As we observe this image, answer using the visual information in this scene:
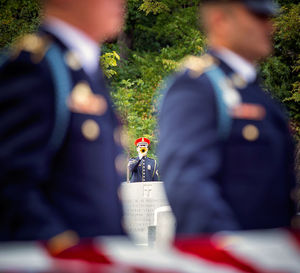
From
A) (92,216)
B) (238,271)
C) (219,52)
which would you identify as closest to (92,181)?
(92,216)

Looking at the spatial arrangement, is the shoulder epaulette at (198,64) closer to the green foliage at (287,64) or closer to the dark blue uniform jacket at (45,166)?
the dark blue uniform jacket at (45,166)

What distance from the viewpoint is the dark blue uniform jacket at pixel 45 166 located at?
5.30ft

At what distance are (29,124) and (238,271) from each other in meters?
0.68

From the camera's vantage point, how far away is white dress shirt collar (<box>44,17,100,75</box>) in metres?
1.81

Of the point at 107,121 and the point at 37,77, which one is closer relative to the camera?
the point at 37,77

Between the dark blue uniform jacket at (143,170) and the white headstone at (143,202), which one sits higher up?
the dark blue uniform jacket at (143,170)

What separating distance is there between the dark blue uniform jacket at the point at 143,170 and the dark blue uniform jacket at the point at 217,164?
14934 millimetres

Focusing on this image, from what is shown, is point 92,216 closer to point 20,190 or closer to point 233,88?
point 20,190

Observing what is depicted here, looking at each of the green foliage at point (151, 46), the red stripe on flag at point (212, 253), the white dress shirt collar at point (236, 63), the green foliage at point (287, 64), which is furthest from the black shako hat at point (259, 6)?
the green foliage at point (151, 46)

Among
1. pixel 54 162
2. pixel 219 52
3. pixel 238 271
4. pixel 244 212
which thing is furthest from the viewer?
pixel 219 52

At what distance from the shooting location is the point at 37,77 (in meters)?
1.70

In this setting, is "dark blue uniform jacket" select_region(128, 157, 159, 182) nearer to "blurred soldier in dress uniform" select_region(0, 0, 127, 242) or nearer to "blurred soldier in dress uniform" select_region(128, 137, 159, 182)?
"blurred soldier in dress uniform" select_region(128, 137, 159, 182)

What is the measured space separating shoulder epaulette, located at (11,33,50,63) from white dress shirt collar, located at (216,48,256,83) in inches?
27.8

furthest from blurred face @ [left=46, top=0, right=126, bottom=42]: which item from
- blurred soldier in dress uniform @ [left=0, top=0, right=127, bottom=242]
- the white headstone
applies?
the white headstone
